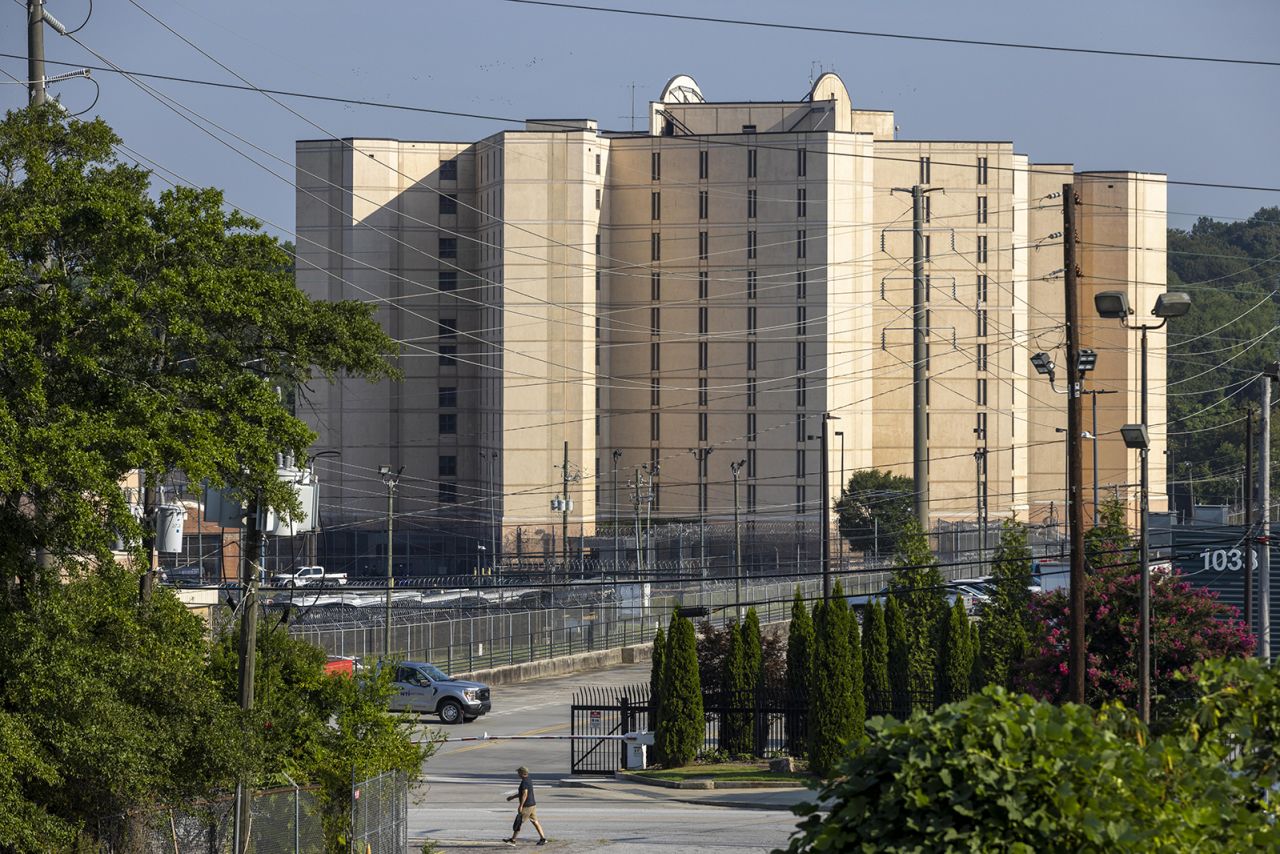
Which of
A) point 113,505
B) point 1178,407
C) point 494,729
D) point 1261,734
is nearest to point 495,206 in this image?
point 494,729

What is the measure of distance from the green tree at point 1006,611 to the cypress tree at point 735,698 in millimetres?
6288

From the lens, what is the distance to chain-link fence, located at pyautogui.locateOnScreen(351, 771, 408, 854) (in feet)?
68.7

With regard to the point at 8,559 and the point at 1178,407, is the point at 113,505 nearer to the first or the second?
the point at 8,559

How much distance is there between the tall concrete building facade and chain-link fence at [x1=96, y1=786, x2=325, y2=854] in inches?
3311

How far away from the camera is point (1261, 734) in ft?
27.1

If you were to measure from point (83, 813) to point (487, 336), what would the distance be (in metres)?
95.4

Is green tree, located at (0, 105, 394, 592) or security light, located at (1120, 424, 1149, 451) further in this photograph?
security light, located at (1120, 424, 1149, 451)

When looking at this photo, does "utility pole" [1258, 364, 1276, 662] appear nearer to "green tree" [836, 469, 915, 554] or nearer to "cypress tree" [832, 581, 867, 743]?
"cypress tree" [832, 581, 867, 743]

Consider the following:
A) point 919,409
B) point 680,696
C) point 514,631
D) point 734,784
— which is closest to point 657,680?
point 680,696

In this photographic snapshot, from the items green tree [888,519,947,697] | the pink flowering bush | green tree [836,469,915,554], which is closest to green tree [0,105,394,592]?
the pink flowering bush

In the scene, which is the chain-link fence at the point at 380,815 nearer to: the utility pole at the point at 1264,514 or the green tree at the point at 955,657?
the utility pole at the point at 1264,514

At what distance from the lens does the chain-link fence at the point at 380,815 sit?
20.9 meters

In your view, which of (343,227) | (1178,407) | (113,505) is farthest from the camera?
(1178,407)

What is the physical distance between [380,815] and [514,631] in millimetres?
39334
